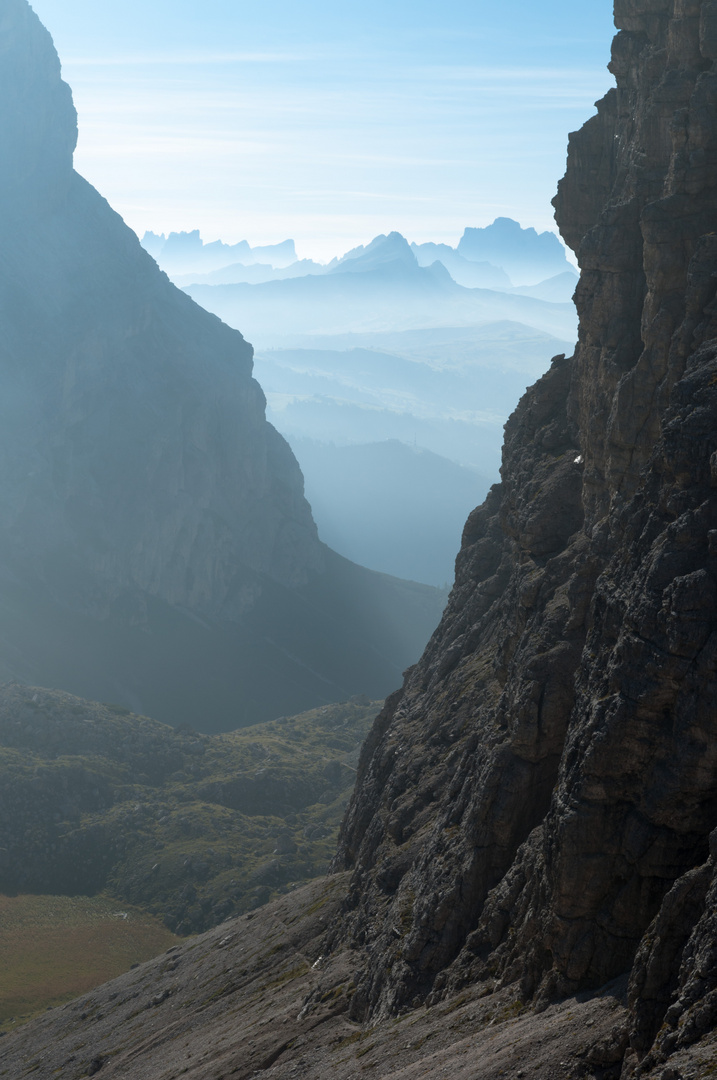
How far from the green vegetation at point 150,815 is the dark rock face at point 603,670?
73517 mm

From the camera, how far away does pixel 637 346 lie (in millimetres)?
53375

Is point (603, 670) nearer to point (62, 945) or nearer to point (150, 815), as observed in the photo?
point (62, 945)

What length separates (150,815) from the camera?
168 m

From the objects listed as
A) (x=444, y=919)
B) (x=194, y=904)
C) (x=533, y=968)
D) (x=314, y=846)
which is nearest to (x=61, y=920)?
(x=194, y=904)

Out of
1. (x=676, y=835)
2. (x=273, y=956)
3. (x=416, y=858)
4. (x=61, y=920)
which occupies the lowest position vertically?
(x=61, y=920)

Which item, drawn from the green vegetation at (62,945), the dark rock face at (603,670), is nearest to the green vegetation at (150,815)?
the green vegetation at (62,945)

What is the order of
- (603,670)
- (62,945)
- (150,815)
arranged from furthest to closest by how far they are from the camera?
(150,815), (62,945), (603,670)

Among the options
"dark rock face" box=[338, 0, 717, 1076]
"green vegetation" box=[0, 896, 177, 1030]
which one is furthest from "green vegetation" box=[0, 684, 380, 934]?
"dark rock face" box=[338, 0, 717, 1076]

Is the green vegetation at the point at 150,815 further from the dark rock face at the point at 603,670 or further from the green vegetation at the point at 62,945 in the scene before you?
the dark rock face at the point at 603,670

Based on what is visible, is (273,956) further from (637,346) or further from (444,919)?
(637,346)

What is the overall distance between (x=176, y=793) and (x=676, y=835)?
157 metres

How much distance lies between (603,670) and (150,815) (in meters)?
144

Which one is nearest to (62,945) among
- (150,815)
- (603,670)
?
(150,815)

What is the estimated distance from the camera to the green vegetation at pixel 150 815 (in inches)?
5738
